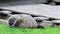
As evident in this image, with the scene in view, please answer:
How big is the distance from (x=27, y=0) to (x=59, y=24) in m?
4.79

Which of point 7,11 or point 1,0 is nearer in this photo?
point 7,11

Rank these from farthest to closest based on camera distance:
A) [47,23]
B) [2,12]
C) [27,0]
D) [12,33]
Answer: [27,0] → [2,12] → [47,23] → [12,33]

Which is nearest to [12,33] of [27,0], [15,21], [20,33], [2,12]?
[20,33]

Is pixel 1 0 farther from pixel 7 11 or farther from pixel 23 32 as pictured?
pixel 23 32

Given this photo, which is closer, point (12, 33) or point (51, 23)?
point (12, 33)

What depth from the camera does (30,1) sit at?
1169 centimetres

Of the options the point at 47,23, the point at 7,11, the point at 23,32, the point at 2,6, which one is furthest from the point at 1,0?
the point at 23,32

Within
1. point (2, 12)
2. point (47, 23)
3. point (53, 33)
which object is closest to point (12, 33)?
point (53, 33)

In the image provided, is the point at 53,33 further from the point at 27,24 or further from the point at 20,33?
the point at 27,24

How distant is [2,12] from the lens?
899 cm

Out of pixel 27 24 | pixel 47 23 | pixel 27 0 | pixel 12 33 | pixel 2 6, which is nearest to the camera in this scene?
pixel 12 33

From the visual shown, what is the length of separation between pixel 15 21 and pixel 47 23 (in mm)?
1066

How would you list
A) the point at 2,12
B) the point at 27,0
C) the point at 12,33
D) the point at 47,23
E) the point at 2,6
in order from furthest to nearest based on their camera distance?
1. the point at 27,0
2. the point at 2,6
3. the point at 2,12
4. the point at 47,23
5. the point at 12,33

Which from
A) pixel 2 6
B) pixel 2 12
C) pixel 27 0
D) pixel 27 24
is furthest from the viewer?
pixel 27 0
